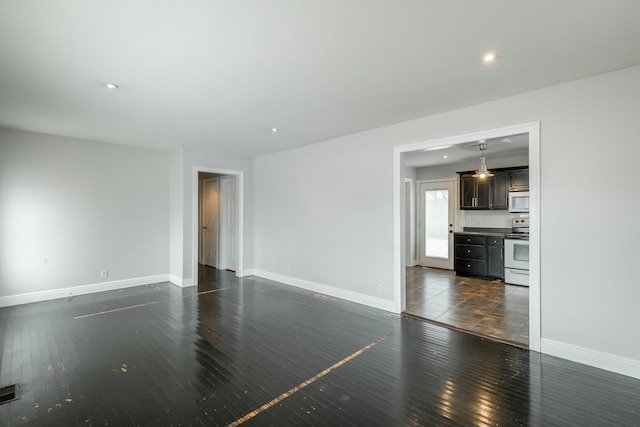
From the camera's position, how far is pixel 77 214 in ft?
16.5

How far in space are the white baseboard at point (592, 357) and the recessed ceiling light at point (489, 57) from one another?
107 inches

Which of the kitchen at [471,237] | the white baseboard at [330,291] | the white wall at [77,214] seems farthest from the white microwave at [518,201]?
the white wall at [77,214]

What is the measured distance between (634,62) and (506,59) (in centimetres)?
113

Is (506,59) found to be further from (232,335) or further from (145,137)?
(145,137)

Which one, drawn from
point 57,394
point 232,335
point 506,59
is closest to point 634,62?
point 506,59

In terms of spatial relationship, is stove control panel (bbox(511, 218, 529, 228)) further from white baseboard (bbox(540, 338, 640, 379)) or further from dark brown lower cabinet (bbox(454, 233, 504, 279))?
white baseboard (bbox(540, 338, 640, 379))

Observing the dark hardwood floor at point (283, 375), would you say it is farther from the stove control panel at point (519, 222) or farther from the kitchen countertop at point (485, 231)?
the stove control panel at point (519, 222)

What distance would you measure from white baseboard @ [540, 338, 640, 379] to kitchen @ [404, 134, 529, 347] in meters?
0.48

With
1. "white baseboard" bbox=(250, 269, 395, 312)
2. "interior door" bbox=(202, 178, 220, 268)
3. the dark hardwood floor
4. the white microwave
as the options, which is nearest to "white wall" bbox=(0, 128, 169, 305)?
the dark hardwood floor

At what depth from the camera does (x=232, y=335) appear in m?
3.43

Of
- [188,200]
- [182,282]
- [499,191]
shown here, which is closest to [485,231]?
[499,191]

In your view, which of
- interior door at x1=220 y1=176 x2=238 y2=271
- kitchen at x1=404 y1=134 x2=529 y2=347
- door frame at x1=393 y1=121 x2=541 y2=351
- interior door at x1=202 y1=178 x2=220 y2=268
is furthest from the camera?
interior door at x1=202 y1=178 x2=220 y2=268

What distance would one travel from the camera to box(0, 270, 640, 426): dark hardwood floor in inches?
81.8

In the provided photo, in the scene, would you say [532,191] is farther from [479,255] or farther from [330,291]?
[479,255]
